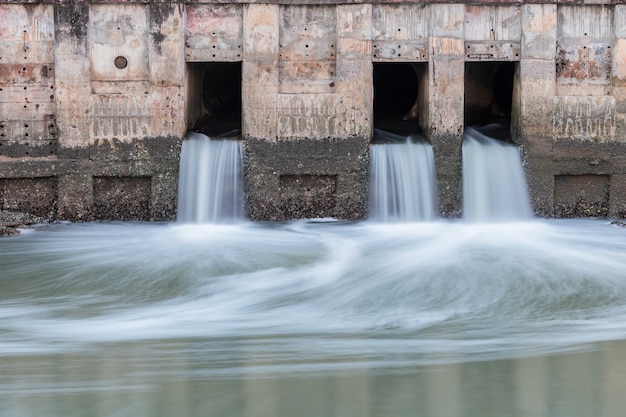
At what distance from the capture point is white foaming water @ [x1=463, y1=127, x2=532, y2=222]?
12188mm

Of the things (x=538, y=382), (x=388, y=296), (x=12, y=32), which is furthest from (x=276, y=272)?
(x=12, y=32)

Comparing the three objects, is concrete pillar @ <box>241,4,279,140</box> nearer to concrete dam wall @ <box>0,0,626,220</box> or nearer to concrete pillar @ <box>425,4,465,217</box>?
concrete dam wall @ <box>0,0,626,220</box>

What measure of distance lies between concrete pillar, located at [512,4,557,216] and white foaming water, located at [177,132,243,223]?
11.2 feet

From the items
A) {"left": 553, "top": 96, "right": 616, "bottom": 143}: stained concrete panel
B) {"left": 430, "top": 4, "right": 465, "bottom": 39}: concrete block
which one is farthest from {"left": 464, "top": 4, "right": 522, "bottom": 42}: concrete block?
{"left": 553, "top": 96, "right": 616, "bottom": 143}: stained concrete panel

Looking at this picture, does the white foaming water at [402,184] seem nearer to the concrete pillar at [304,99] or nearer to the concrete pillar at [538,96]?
the concrete pillar at [304,99]

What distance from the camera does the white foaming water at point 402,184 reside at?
39.7 feet

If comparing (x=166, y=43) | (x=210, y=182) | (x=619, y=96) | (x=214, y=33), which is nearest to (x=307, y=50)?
(x=214, y=33)

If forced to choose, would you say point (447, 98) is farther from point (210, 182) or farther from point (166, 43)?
point (166, 43)

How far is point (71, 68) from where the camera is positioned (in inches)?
473

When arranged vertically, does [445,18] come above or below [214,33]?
above

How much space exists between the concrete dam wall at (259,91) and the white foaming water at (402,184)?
0.12 meters

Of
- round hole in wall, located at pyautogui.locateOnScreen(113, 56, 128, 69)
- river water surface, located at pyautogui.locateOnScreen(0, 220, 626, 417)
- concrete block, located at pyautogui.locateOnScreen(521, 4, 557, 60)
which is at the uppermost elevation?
concrete block, located at pyautogui.locateOnScreen(521, 4, 557, 60)

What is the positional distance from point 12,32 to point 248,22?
8.95 feet

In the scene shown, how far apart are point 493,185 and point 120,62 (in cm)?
459
